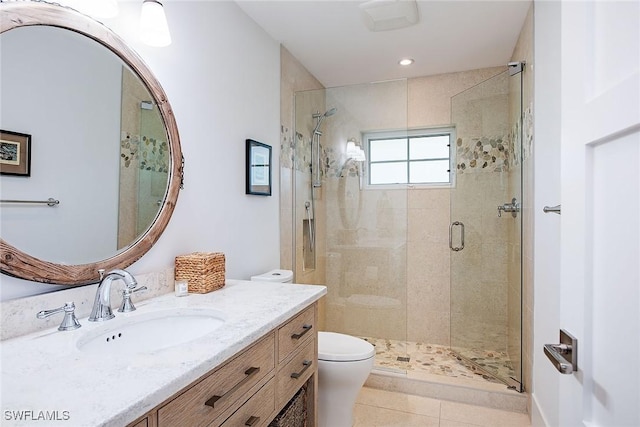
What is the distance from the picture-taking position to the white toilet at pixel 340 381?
1965 millimetres

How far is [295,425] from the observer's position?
4.89 feet

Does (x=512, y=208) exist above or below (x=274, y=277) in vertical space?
above

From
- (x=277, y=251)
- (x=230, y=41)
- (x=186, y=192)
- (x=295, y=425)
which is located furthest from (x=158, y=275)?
(x=230, y=41)

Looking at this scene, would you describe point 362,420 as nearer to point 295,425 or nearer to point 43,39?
point 295,425

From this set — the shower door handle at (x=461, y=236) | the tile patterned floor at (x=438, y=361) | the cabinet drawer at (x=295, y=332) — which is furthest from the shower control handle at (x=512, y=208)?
the cabinet drawer at (x=295, y=332)

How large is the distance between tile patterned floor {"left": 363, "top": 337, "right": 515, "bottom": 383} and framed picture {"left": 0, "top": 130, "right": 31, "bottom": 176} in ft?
8.04

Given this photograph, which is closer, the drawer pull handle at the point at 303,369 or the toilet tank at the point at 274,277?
the drawer pull handle at the point at 303,369

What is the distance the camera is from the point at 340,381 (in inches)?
78.0

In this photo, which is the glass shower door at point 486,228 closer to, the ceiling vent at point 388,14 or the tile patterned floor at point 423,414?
the tile patterned floor at point 423,414

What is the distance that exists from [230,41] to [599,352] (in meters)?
2.23

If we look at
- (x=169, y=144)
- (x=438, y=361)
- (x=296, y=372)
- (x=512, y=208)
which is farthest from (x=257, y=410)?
(x=512, y=208)

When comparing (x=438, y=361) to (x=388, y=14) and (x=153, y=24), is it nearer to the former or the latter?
(x=388, y=14)

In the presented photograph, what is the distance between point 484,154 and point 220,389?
2.87 metres

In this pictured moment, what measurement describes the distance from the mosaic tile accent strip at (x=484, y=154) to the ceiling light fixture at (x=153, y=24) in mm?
2552
